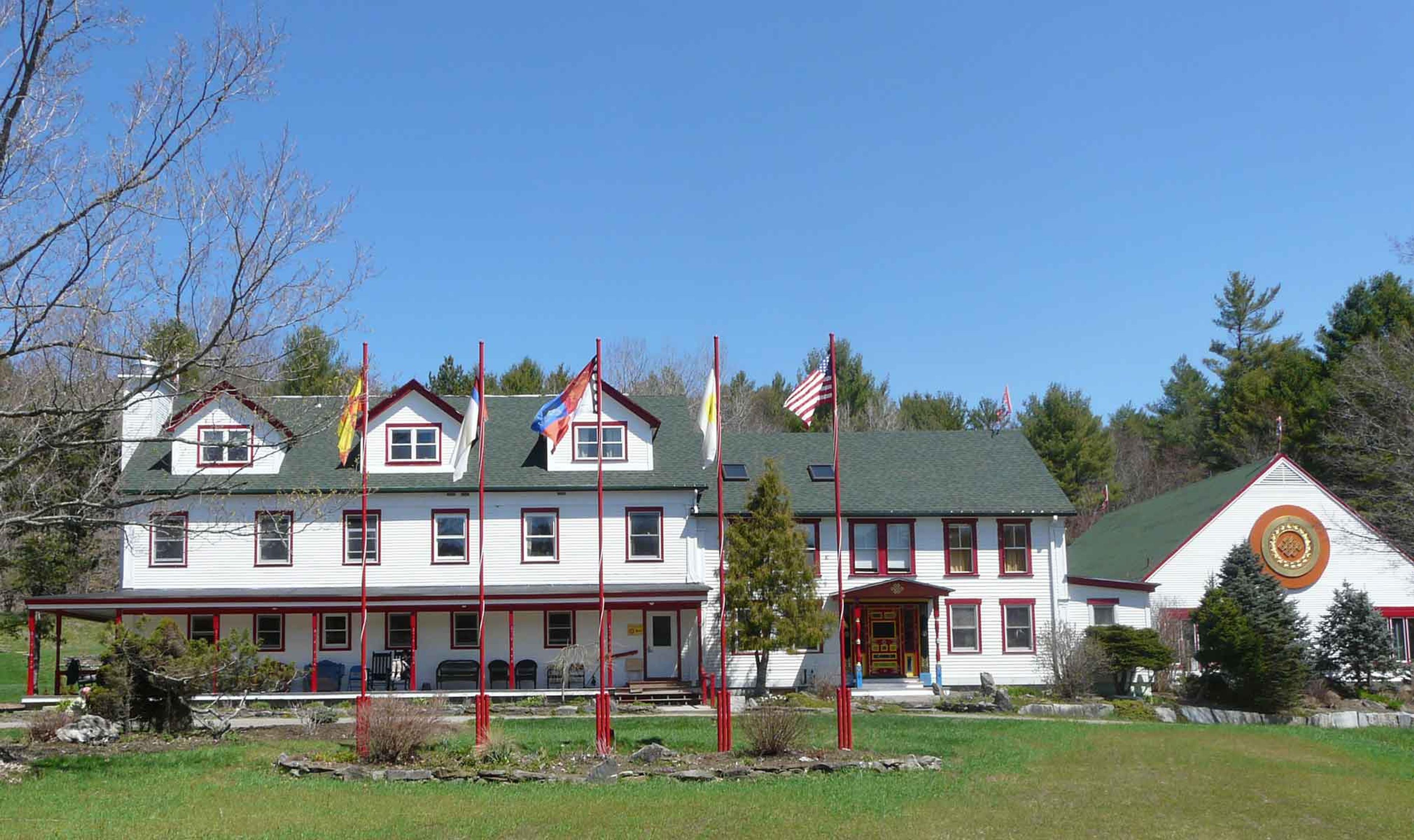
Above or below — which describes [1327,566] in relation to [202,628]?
above

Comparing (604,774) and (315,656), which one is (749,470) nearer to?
(315,656)

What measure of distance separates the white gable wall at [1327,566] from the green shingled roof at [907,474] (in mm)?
3685

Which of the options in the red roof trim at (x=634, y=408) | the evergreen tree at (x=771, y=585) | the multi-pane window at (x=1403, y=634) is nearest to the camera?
the evergreen tree at (x=771, y=585)

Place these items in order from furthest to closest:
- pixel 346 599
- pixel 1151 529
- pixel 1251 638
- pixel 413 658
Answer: pixel 1151 529, pixel 346 599, pixel 413 658, pixel 1251 638

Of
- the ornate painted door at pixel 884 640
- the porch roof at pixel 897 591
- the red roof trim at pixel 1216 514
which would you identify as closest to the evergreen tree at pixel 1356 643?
the red roof trim at pixel 1216 514

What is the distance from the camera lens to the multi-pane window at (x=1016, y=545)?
35.1 metres

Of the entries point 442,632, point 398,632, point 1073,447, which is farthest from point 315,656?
point 1073,447

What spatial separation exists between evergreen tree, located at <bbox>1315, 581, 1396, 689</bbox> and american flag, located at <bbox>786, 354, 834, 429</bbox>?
1986 cm

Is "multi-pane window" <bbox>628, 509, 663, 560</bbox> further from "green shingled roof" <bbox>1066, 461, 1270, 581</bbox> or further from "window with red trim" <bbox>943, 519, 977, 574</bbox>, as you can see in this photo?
"green shingled roof" <bbox>1066, 461, 1270, 581</bbox>

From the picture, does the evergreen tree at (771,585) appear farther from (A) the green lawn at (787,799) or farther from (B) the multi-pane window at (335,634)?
(B) the multi-pane window at (335,634)

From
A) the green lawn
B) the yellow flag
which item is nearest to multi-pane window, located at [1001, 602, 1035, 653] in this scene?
the green lawn

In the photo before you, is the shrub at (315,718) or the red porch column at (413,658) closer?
the shrub at (315,718)

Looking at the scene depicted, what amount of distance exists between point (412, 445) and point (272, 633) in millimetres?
6211

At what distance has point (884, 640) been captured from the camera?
3488 centimetres
